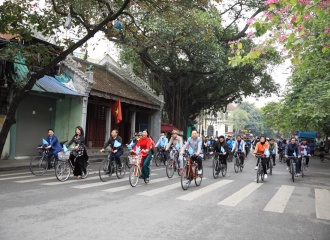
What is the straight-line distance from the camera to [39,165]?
11.5 metres

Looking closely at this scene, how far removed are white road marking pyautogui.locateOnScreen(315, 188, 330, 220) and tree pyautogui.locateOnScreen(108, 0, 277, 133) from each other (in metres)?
9.84

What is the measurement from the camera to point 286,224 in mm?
6102

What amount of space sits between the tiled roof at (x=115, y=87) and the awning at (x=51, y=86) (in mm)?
1767

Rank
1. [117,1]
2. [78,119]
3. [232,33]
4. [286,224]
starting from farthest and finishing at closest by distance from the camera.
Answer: [232,33] → [78,119] → [117,1] → [286,224]

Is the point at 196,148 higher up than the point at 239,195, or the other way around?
the point at 196,148

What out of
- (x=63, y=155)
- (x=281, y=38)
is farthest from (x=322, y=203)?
(x=63, y=155)

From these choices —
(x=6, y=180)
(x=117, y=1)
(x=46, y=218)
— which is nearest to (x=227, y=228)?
(x=46, y=218)

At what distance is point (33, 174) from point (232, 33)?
1915 cm

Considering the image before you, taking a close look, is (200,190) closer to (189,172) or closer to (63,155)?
(189,172)

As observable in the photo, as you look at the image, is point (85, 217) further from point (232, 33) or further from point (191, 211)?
point (232, 33)

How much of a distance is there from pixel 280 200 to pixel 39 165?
7966 millimetres

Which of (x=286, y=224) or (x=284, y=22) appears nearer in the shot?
(x=286, y=224)

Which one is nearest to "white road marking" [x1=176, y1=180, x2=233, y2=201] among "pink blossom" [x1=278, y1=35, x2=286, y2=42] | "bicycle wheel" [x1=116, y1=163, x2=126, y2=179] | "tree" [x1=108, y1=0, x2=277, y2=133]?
"bicycle wheel" [x1=116, y1=163, x2=126, y2=179]

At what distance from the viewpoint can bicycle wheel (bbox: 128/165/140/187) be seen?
9820mm
